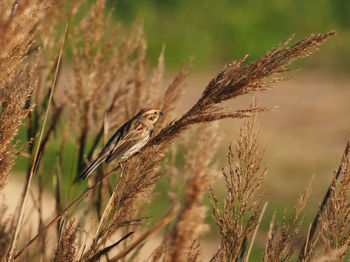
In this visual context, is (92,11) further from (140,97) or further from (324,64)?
(324,64)

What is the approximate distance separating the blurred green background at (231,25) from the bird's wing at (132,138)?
9570 mm

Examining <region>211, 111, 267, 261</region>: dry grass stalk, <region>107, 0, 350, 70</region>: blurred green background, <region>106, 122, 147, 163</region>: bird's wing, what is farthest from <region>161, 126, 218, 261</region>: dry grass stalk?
<region>107, 0, 350, 70</region>: blurred green background

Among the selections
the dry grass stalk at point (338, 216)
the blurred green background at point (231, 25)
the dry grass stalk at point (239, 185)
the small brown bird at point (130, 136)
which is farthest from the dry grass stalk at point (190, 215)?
→ the blurred green background at point (231, 25)

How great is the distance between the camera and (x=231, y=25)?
599 inches

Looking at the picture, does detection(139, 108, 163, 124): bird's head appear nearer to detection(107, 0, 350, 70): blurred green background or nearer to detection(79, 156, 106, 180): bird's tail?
detection(79, 156, 106, 180): bird's tail

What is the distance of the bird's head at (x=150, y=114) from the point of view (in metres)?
Result: 4.23

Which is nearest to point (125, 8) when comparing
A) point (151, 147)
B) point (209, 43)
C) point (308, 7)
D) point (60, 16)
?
point (209, 43)

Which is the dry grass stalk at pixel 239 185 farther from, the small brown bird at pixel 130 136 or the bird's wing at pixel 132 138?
the bird's wing at pixel 132 138

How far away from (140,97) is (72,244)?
5.96ft

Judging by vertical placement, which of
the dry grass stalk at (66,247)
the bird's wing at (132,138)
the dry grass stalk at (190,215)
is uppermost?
the bird's wing at (132,138)

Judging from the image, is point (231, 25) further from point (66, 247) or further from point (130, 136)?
point (66, 247)

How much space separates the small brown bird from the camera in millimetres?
4195

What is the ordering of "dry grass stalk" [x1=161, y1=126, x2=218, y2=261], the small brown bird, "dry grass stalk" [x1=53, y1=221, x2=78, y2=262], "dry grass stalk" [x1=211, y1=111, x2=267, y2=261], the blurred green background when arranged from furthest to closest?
A: the blurred green background → the small brown bird → "dry grass stalk" [x1=211, y1=111, x2=267, y2=261] → "dry grass stalk" [x1=53, y1=221, x2=78, y2=262] → "dry grass stalk" [x1=161, y1=126, x2=218, y2=261]

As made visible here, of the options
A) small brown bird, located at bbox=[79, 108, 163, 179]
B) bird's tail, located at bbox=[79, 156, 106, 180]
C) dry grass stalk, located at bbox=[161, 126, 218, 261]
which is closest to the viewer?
dry grass stalk, located at bbox=[161, 126, 218, 261]
